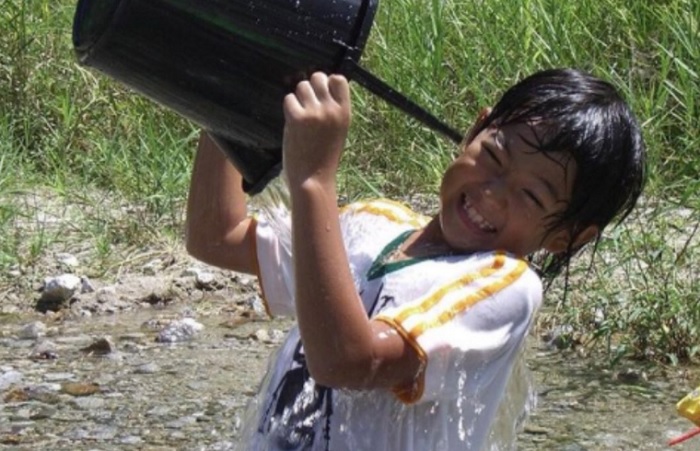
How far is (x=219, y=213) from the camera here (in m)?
2.41

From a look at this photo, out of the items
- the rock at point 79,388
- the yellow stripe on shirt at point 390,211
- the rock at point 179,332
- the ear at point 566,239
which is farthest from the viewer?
the rock at point 179,332

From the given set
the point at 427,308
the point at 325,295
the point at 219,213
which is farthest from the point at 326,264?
the point at 219,213

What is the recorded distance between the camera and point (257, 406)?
2322 mm

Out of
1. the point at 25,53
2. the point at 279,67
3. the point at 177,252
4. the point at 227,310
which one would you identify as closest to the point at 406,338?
the point at 279,67

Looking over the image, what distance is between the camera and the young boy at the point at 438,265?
1964 millimetres

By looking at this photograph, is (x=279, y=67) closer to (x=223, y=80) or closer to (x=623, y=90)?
(x=223, y=80)

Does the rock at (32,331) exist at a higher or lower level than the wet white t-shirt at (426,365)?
lower

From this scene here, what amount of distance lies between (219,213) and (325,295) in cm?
51

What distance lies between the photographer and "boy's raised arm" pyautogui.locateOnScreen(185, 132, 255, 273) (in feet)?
7.89

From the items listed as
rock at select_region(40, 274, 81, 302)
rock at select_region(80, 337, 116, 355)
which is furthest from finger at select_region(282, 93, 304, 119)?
rock at select_region(40, 274, 81, 302)

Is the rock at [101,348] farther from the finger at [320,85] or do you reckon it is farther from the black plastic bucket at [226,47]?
the finger at [320,85]

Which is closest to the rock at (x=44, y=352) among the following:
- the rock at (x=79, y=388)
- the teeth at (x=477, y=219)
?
the rock at (x=79, y=388)

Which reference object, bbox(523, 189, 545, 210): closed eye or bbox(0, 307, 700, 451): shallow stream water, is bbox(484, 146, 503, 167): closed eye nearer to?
bbox(523, 189, 545, 210): closed eye

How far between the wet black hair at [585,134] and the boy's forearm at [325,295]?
13.1 inches
